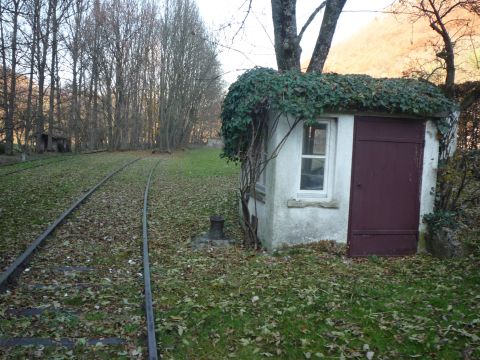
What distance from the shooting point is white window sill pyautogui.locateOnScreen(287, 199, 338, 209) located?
8461 mm

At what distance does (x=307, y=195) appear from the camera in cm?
864

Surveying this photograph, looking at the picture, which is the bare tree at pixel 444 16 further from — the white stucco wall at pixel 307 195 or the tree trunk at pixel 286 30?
the white stucco wall at pixel 307 195

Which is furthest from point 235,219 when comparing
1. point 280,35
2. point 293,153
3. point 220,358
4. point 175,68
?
point 175,68

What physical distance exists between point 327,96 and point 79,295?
504 cm

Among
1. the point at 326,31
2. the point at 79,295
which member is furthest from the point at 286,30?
the point at 79,295

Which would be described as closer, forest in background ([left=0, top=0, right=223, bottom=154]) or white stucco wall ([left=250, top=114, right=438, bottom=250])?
white stucco wall ([left=250, top=114, right=438, bottom=250])

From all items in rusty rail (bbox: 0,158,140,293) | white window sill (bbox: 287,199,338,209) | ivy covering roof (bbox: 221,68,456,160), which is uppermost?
ivy covering roof (bbox: 221,68,456,160)

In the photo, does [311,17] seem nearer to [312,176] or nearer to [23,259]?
[312,176]

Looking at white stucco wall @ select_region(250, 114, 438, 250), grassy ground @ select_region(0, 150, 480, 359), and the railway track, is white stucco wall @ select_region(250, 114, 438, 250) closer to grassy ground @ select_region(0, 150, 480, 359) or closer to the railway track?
grassy ground @ select_region(0, 150, 480, 359)

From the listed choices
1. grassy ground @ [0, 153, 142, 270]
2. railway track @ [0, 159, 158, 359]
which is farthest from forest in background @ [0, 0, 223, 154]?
railway track @ [0, 159, 158, 359]

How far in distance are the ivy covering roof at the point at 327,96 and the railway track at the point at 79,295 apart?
3.38m

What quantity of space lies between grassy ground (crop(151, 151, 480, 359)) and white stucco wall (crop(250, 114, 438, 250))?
31 cm

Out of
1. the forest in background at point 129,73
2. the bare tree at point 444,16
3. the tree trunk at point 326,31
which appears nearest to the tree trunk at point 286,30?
the tree trunk at point 326,31

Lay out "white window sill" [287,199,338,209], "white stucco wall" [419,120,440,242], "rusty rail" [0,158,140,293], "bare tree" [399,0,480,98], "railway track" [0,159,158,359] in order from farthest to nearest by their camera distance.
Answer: "bare tree" [399,0,480,98], "white stucco wall" [419,120,440,242], "white window sill" [287,199,338,209], "rusty rail" [0,158,140,293], "railway track" [0,159,158,359]
